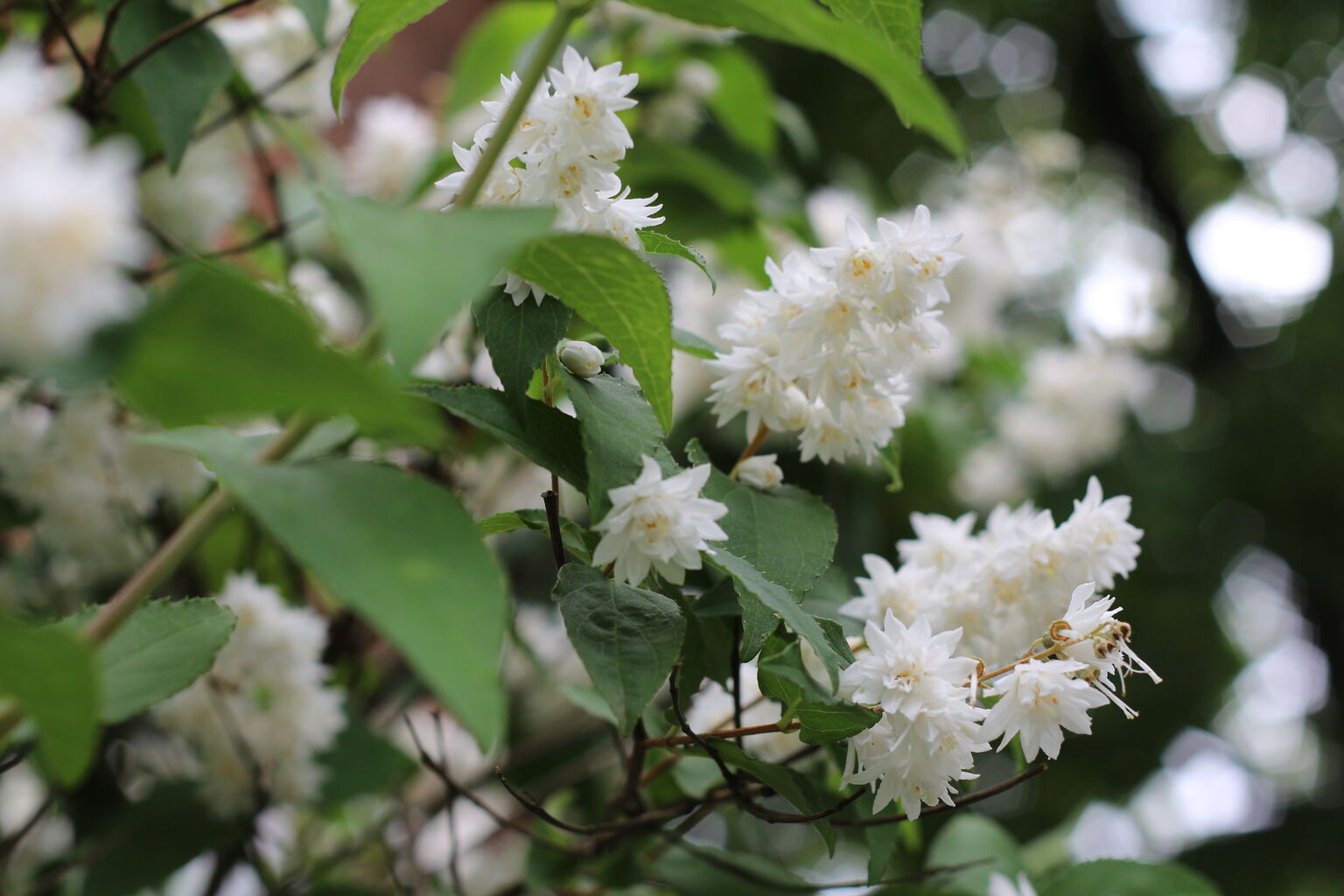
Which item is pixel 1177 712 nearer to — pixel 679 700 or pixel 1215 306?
pixel 1215 306

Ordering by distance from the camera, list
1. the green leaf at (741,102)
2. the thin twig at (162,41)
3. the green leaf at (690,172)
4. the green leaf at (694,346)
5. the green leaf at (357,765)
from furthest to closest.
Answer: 1. the green leaf at (741,102)
2. the green leaf at (690,172)
3. the green leaf at (357,765)
4. the thin twig at (162,41)
5. the green leaf at (694,346)

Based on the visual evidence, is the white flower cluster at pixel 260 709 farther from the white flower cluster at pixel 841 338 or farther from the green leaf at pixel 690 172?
the green leaf at pixel 690 172

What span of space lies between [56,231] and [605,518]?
25 centimetres

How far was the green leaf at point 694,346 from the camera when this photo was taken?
0.63 meters

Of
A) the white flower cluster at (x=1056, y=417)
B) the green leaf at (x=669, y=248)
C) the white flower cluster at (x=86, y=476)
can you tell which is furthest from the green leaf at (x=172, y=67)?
the white flower cluster at (x=1056, y=417)

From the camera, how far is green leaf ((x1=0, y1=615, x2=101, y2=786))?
315 mm

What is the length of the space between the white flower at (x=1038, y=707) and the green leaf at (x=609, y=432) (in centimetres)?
22

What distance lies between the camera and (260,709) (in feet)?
2.77

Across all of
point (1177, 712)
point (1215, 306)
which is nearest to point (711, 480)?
point (1177, 712)

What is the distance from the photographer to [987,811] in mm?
2094

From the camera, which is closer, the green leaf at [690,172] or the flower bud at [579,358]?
the flower bud at [579,358]

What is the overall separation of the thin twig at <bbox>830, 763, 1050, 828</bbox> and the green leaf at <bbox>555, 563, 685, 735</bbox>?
0.19 meters

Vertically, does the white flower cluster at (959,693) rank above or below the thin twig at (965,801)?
above

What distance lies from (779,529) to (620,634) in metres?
0.13
